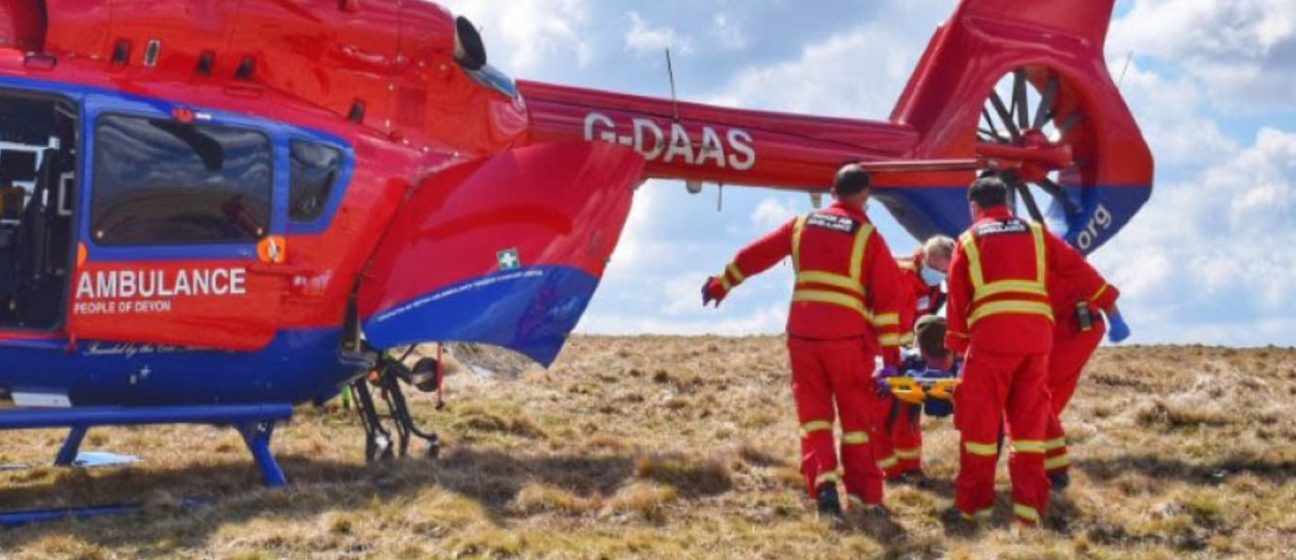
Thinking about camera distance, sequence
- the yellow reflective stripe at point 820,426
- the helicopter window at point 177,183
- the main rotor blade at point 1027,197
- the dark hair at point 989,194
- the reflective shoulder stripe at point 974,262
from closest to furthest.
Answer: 1. the reflective shoulder stripe at point 974,262
2. the dark hair at point 989,194
3. the yellow reflective stripe at point 820,426
4. the helicopter window at point 177,183
5. the main rotor blade at point 1027,197

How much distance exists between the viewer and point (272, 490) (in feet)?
28.0

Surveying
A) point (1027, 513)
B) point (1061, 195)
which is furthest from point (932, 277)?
point (1061, 195)

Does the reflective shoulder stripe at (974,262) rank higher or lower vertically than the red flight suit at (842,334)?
higher

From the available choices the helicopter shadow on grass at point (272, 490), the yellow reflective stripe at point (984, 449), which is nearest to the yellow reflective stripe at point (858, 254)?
the yellow reflective stripe at point (984, 449)

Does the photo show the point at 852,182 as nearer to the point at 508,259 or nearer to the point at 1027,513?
the point at 1027,513

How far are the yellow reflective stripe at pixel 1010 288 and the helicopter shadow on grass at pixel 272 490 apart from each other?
8.08ft

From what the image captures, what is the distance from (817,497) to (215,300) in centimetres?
353

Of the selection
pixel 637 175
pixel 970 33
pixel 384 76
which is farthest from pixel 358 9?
pixel 970 33

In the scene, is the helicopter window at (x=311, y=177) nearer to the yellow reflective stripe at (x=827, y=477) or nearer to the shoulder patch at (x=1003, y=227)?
the yellow reflective stripe at (x=827, y=477)

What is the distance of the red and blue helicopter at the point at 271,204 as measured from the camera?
28.0ft

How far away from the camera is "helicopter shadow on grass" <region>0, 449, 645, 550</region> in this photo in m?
7.86

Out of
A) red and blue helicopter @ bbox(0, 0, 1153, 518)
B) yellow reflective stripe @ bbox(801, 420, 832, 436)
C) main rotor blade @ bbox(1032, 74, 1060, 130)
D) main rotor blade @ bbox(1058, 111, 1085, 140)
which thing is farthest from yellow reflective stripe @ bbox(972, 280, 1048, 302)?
main rotor blade @ bbox(1058, 111, 1085, 140)

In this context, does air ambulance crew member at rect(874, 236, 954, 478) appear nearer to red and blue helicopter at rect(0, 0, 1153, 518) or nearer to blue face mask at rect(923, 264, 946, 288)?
blue face mask at rect(923, 264, 946, 288)

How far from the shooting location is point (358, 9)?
9672 millimetres
